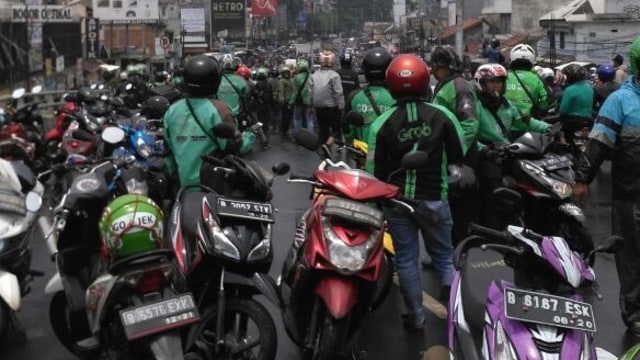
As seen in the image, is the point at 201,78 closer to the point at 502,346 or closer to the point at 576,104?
the point at 502,346

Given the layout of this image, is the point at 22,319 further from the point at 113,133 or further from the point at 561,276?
the point at 561,276

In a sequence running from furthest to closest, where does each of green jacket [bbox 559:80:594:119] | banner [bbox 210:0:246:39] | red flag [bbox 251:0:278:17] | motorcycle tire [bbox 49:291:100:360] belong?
1. banner [bbox 210:0:246:39]
2. red flag [bbox 251:0:278:17]
3. green jacket [bbox 559:80:594:119]
4. motorcycle tire [bbox 49:291:100:360]

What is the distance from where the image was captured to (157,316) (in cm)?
374

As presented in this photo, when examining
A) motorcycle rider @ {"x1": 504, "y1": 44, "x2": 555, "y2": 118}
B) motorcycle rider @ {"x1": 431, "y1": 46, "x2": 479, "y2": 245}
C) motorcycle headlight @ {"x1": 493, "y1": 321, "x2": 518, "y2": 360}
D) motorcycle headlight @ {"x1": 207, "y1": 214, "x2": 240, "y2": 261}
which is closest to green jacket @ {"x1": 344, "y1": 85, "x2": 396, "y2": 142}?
motorcycle rider @ {"x1": 431, "y1": 46, "x2": 479, "y2": 245}

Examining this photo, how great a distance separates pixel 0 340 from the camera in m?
4.66

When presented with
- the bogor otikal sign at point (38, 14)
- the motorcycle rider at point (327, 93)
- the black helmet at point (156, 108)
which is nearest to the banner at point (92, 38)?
the bogor otikal sign at point (38, 14)

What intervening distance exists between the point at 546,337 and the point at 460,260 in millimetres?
875

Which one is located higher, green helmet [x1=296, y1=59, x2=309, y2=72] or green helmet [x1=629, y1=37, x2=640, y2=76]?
green helmet [x1=296, y1=59, x2=309, y2=72]

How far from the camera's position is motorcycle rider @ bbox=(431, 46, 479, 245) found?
20.5ft

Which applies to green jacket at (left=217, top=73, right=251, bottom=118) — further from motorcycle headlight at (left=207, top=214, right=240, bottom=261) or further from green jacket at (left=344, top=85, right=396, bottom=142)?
motorcycle headlight at (left=207, top=214, right=240, bottom=261)

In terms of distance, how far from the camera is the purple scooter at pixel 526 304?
10.4ft

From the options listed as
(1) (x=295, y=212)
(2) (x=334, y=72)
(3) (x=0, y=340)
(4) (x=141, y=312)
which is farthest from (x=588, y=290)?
(2) (x=334, y=72)

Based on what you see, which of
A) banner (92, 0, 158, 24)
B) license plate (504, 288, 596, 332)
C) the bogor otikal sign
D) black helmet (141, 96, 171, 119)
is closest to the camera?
license plate (504, 288, 596, 332)

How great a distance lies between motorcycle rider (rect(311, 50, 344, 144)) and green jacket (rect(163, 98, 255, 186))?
23.0 ft
